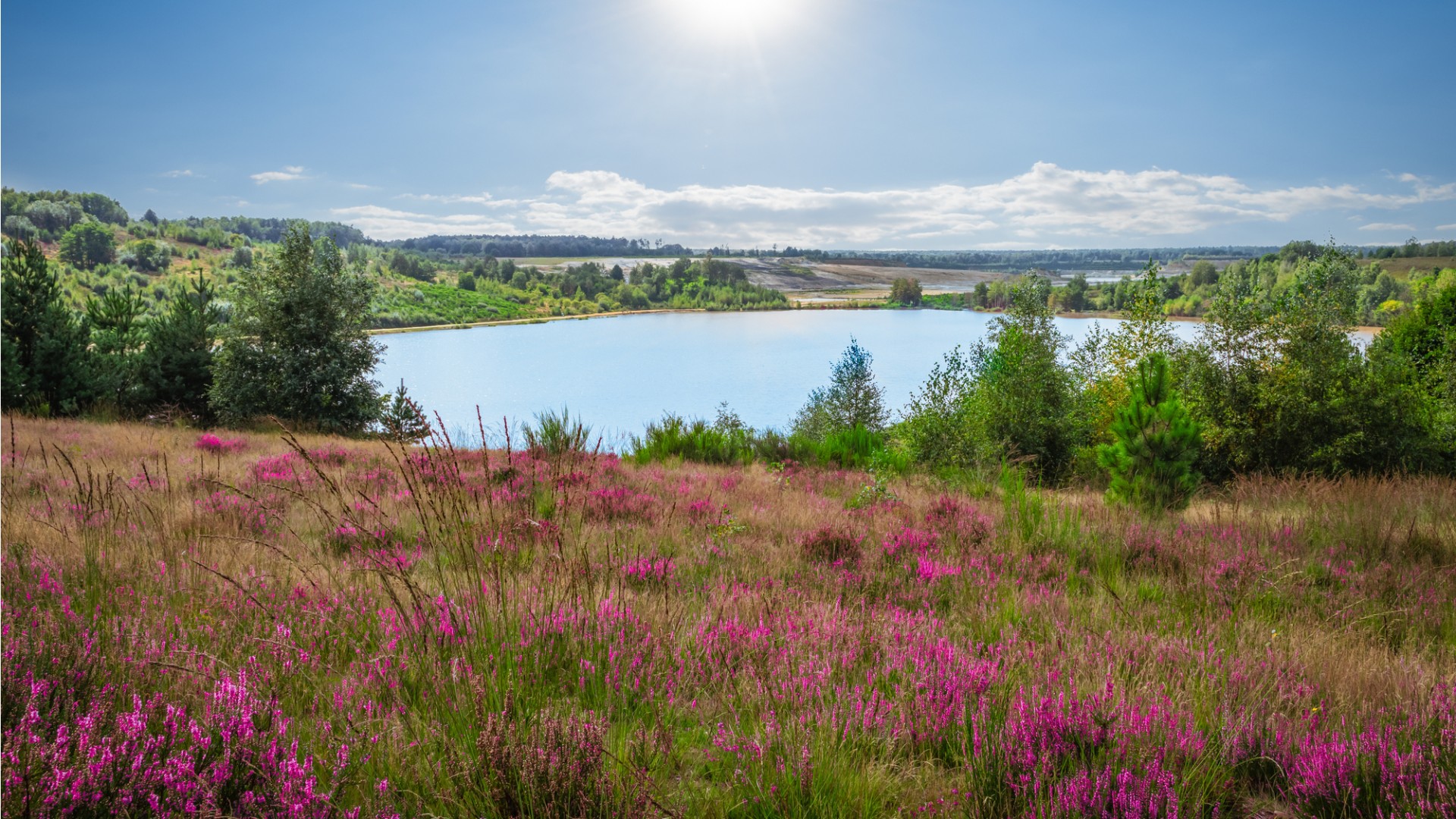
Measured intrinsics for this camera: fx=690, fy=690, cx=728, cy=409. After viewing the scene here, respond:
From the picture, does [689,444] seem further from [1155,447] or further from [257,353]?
[257,353]

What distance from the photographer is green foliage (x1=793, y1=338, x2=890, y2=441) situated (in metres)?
30.8

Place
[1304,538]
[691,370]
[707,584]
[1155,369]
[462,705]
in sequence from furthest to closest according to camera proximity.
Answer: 1. [691,370]
2. [1155,369]
3. [1304,538]
4. [707,584]
5. [462,705]

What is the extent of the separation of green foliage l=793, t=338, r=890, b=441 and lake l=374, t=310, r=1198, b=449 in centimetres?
116

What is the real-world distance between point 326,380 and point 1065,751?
2453 cm

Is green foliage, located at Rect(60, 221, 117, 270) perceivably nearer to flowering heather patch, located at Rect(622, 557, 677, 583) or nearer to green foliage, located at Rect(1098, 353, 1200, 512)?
flowering heather patch, located at Rect(622, 557, 677, 583)

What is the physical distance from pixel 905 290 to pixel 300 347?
57.2 meters

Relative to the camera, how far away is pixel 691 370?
2763 inches

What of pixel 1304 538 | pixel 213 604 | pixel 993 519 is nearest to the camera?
pixel 213 604

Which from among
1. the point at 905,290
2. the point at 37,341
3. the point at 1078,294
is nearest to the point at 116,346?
the point at 37,341

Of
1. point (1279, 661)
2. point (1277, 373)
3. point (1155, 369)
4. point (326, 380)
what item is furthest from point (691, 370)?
point (1279, 661)

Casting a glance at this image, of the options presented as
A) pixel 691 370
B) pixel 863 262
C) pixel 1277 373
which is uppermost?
pixel 863 262

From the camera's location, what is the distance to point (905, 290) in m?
68.9

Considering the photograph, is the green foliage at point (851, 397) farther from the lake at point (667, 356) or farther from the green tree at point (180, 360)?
the green tree at point (180, 360)

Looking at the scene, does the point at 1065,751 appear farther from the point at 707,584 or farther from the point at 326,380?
the point at 326,380
